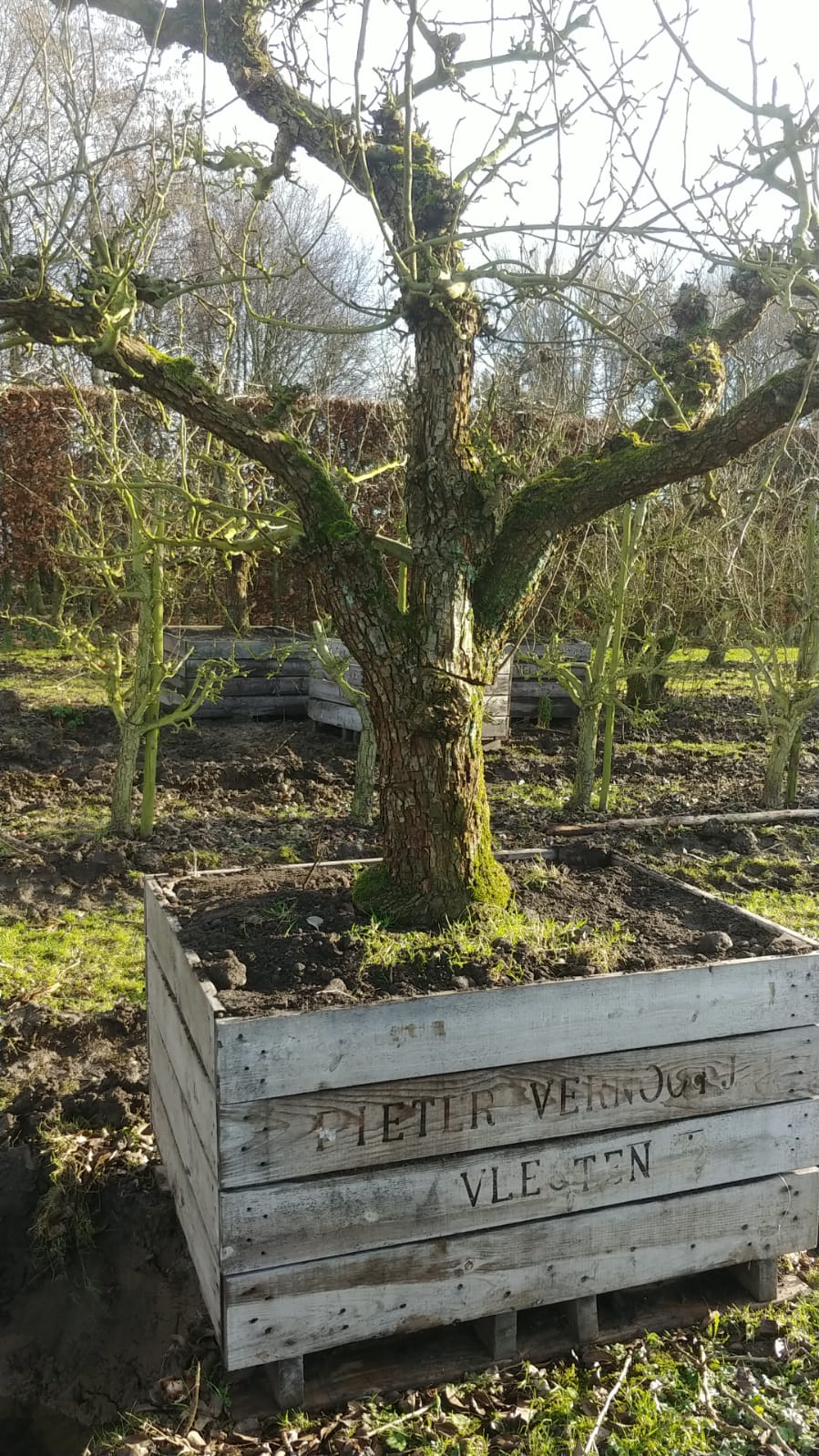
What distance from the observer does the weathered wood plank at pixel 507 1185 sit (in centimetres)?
214

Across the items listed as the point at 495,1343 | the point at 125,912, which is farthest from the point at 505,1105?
the point at 125,912

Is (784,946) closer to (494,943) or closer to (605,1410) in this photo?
(494,943)

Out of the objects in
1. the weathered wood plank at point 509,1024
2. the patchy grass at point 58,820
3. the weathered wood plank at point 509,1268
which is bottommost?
the weathered wood plank at point 509,1268

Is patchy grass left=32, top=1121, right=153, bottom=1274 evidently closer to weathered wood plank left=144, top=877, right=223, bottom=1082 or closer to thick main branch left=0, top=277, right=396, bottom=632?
weathered wood plank left=144, top=877, right=223, bottom=1082

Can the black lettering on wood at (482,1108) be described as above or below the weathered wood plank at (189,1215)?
above

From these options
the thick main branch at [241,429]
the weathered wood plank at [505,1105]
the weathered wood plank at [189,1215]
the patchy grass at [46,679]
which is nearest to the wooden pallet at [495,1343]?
the weathered wood plank at [189,1215]

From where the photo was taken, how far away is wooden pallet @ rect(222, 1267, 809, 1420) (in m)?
2.24

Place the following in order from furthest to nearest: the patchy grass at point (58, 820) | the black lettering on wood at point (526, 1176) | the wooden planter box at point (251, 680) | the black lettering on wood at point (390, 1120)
A: the wooden planter box at point (251, 680)
the patchy grass at point (58, 820)
the black lettering on wood at point (526, 1176)
the black lettering on wood at point (390, 1120)

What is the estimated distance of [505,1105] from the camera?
231 cm

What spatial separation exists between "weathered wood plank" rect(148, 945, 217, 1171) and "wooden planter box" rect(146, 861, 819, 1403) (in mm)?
13

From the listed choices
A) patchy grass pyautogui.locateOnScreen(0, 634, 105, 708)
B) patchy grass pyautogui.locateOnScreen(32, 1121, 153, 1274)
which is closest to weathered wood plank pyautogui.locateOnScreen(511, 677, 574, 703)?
patchy grass pyautogui.locateOnScreen(0, 634, 105, 708)

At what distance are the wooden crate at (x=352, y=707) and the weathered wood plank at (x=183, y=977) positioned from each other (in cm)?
488

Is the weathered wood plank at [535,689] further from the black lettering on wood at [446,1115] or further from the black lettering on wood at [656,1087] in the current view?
the black lettering on wood at [446,1115]

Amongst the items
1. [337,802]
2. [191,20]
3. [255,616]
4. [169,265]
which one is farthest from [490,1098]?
[169,265]
